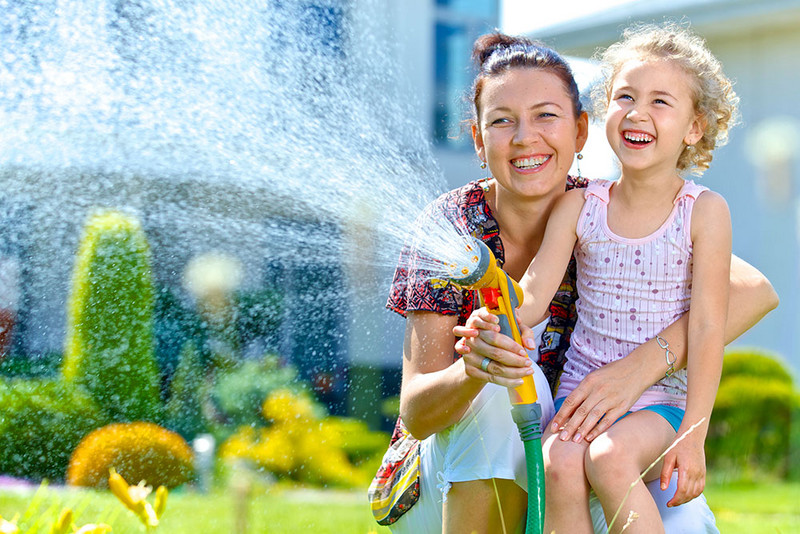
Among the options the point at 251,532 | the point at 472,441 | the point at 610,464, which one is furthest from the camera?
the point at 251,532

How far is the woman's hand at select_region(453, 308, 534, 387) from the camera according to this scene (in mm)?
1884

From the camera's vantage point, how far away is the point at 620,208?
2428 mm

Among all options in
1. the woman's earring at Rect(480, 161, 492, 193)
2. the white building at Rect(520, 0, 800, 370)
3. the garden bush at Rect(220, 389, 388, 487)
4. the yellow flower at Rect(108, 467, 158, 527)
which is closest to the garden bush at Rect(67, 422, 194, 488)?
the garden bush at Rect(220, 389, 388, 487)

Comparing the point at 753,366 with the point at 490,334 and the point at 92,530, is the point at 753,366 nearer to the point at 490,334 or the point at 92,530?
the point at 490,334

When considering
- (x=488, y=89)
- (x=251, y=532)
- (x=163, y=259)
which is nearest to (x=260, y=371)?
(x=163, y=259)

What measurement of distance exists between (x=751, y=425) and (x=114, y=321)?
4804 mm

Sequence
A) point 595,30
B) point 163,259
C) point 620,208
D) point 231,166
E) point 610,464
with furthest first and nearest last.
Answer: point 595,30
point 163,259
point 231,166
point 620,208
point 610,464

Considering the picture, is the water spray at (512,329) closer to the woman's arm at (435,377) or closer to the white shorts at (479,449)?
the woman's arm at (435,377)

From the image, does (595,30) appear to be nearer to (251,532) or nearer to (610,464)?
(251,532)

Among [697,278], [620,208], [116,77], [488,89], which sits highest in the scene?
[116,77]

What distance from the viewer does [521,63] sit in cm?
246

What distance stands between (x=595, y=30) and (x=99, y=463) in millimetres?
5898

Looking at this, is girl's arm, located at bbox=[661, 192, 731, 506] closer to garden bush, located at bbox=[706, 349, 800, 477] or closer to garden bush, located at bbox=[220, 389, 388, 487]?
garden bush, located at bbox=[220, 389, 388, 487]

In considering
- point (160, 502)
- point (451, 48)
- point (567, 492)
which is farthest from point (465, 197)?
point (451, 48)
